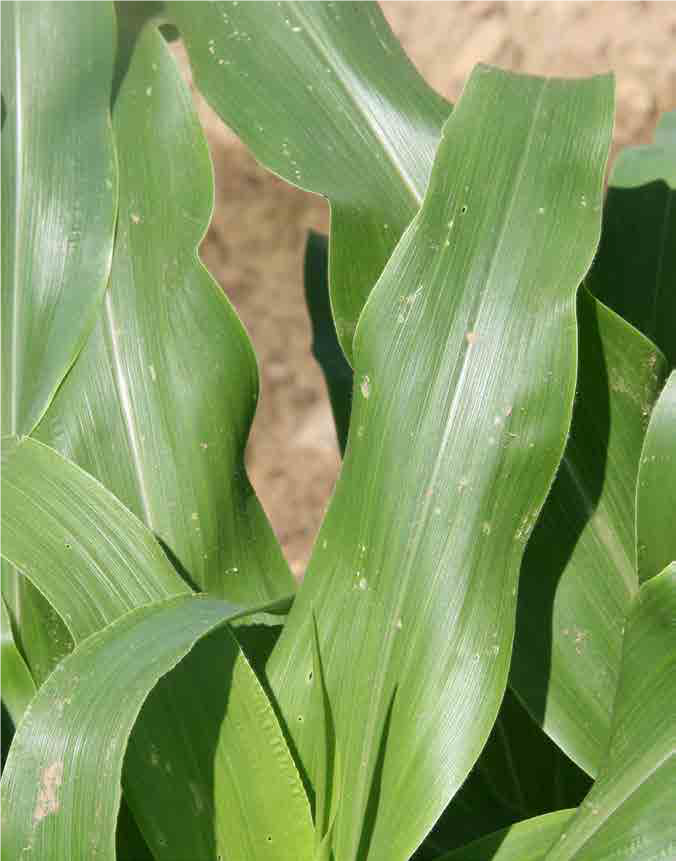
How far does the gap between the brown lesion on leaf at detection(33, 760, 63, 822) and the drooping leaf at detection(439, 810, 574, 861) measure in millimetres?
253

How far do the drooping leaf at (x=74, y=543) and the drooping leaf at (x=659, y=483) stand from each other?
0.91 ft

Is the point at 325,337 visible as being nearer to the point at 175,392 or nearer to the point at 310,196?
the point at 175,392

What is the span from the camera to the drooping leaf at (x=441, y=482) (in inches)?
24.0

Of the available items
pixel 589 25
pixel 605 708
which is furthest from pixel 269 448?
pixel 605 708

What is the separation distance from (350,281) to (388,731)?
301 millimetres

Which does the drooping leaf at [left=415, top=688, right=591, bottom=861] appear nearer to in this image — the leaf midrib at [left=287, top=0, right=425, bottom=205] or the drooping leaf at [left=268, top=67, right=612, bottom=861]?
the drooping leaf at [left=268, top=67, right=612, bottom=861]

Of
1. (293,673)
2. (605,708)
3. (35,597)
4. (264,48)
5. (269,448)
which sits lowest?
(605,708)

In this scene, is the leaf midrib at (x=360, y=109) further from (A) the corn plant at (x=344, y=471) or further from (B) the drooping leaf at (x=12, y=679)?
(B) the drooping leaf at (x=12, y=679)

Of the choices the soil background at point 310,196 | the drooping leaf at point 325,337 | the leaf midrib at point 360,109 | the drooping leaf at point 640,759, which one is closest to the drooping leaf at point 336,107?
the leaf midrib at point 360,109

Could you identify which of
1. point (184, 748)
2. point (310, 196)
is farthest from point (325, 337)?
point (310, 196)

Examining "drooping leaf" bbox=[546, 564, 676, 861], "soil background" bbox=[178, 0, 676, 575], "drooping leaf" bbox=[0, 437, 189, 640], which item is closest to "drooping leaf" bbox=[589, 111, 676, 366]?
"drooping leaf" bbox=[546, 564, 676, 861]

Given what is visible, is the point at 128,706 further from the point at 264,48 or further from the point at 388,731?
the point at 264,48

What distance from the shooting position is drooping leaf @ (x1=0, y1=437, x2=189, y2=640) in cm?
66

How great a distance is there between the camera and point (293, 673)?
26.2 inches
